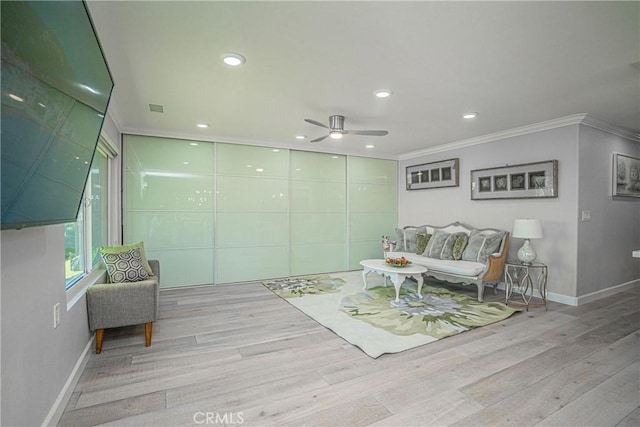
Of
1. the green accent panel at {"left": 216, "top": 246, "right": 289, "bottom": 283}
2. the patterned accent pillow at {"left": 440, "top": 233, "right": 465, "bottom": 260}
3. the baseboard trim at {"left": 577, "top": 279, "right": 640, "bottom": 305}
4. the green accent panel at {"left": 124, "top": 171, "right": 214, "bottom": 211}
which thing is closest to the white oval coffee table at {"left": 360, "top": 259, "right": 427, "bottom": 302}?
the patterned accent pillow at {"left": 440, "top": 233, "right": 465, "bottom": 260}

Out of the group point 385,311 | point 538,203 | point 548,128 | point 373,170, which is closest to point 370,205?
point 373,170

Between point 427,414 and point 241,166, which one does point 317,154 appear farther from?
point 427,414

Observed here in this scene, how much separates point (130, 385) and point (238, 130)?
3507mm

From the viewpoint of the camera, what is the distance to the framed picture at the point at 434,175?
18.1 ft

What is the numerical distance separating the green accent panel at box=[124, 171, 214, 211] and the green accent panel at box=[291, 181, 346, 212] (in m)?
1.51

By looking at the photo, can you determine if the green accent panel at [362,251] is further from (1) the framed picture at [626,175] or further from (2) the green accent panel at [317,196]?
(1) the framed picture at [626,175]

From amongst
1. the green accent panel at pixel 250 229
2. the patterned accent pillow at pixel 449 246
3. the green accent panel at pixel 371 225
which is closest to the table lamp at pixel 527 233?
the patterned accent pillow at pixel 449 246

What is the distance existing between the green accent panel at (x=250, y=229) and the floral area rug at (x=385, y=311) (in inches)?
30.9

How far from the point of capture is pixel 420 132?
4.75 metres

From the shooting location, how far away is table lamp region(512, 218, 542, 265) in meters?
3.98

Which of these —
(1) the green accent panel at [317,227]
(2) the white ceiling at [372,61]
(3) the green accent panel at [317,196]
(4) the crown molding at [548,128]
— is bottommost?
(1) the green accent panel at [317,227]

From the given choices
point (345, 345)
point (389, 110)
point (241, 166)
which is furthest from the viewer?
point (241, 166)

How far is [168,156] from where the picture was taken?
15.7 ft

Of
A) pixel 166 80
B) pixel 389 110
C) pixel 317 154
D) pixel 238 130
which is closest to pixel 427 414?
pixel 389 110
